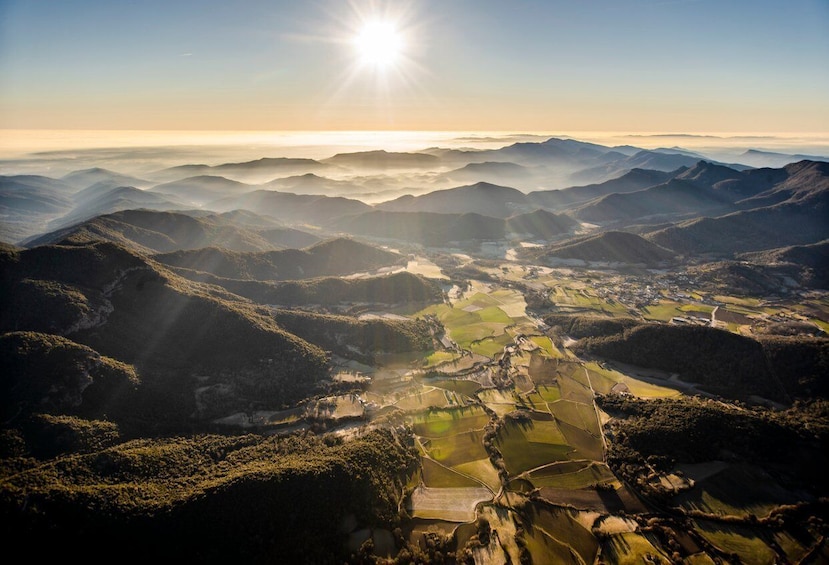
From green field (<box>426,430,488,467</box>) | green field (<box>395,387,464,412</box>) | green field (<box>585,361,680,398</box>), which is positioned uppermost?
green field (<box>585,361,680,398</box>)

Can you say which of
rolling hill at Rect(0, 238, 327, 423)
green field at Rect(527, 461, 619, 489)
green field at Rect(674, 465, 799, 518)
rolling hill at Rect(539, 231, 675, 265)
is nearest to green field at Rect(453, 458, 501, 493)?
green field at Rect(527, 461, 619, 489)

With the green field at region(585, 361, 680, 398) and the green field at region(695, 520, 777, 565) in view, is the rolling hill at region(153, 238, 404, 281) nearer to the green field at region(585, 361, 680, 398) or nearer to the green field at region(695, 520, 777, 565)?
the green field at region(585, 361, 680, 398)

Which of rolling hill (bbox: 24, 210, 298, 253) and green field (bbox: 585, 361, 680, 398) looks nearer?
green field (bbox: 585, 361, 680, 398)

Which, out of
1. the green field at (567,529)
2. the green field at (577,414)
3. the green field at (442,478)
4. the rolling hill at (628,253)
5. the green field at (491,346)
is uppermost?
the rolling hill at (628,253)

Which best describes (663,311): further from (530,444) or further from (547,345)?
(530,444)

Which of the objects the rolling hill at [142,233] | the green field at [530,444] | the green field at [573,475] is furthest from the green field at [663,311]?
the rolling hill at [142,233]

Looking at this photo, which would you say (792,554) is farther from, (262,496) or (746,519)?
(262,496)

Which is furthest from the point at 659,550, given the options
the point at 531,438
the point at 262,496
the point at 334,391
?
the point at 334,391

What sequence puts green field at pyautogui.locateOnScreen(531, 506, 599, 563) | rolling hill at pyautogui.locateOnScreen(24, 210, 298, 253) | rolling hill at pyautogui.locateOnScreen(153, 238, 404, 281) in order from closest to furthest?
green field at pyautogui.locateOnScreen(531, 506, 599, 563) < rolling hill at pyautogui.locateOnScreen(153, 238, 404, 281) < rolling hill at pyautogui.locateOnScreen(24, 210, 298, 253)

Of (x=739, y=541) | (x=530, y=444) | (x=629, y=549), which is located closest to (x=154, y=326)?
(x=530, y=444)

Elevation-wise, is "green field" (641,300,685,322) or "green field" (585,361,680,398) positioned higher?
"green field" (641,300,685,322)

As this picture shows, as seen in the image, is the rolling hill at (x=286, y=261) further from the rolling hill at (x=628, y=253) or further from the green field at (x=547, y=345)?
the rolling hill at (x=628, y=253)
